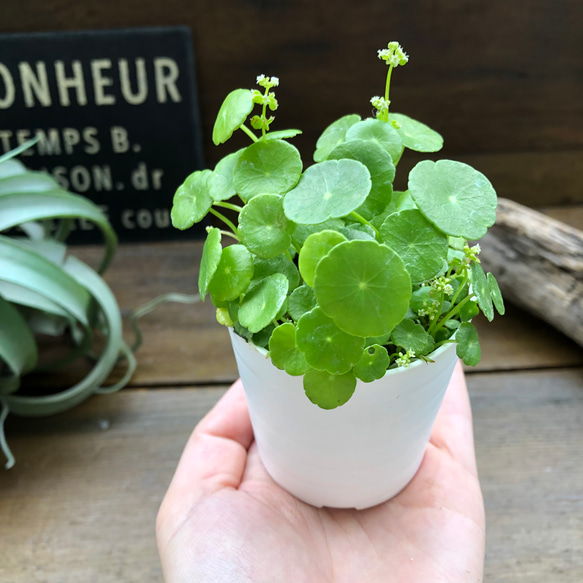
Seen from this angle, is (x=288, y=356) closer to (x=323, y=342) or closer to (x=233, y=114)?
(x=323, y=342)

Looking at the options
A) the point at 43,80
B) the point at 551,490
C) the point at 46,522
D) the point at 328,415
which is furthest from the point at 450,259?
the point at 43,80

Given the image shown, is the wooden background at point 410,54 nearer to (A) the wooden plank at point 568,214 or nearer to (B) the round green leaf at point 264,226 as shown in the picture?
(A) the wooden plank at point 568,214

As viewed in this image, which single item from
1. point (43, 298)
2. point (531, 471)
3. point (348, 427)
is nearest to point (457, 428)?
point (531, 471)

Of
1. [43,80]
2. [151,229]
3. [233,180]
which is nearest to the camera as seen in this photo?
[233,180]

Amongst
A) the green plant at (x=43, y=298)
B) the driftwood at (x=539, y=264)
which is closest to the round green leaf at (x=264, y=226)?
the green plant at (x=43, y=298)

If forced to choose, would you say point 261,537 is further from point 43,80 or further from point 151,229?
point 43,80

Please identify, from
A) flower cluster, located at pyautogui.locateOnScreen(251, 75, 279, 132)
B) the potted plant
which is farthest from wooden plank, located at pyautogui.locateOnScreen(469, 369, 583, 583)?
flower cluster, located at pyautogui.locateOnScreen(251, 75, 279, 132)
